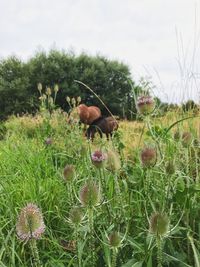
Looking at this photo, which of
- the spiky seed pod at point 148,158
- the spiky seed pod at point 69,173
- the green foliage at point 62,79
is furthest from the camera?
the green foliage at point 62,79

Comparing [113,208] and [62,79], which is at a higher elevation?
[62,79]

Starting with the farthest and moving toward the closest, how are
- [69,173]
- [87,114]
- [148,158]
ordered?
[87,114] < [69,173] < [148,158]

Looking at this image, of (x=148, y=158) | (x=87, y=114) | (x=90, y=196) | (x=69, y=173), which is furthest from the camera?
(x=87, y=114)

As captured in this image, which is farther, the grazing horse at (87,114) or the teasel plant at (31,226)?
the grazing horse at (87,114)

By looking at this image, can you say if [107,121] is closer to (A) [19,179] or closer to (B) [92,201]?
(A) [19,179]

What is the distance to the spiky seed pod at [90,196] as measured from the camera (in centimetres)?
150

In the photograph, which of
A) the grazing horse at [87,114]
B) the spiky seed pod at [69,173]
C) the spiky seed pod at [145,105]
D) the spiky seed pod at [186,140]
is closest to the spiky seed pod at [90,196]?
the spiky seed pod at [69,173]

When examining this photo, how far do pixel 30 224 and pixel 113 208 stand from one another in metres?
0.73

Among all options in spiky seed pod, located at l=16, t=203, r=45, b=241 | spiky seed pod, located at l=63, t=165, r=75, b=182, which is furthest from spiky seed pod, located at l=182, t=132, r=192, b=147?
spiky seed pod, located at l=16, t=203, r=45, b=241

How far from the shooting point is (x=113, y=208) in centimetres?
201

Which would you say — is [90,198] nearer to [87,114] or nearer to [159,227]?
[159,227]

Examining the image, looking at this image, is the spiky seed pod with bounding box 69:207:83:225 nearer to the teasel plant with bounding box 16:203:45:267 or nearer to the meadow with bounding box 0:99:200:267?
the meadow with bounding box 0:99:200:267

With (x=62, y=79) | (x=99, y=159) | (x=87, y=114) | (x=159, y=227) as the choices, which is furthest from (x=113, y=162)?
(x=62, y=79)

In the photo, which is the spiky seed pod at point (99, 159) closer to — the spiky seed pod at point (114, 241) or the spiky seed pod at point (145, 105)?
the spiky seed pod at point (145, 105)
